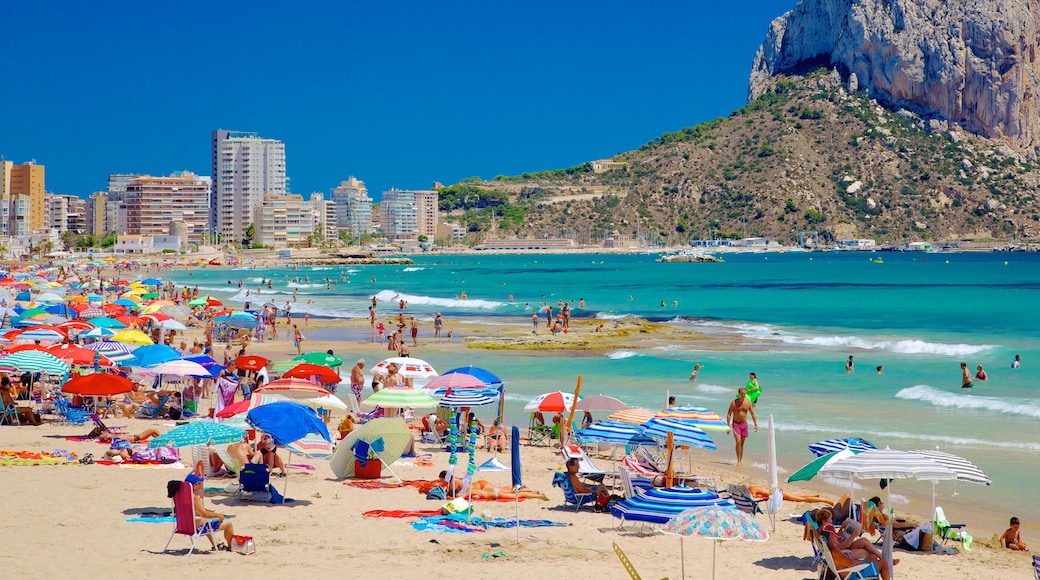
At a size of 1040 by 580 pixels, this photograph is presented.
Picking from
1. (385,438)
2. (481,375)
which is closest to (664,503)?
(385,438)

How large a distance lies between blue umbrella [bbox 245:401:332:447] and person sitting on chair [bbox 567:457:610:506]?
9.73 ft

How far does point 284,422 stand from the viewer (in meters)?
11.5

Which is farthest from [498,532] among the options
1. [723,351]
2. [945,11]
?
[945,11]

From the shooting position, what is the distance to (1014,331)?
134 ft

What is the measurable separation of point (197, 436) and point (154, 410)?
734cm

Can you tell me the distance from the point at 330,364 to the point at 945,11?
16640 centimetres

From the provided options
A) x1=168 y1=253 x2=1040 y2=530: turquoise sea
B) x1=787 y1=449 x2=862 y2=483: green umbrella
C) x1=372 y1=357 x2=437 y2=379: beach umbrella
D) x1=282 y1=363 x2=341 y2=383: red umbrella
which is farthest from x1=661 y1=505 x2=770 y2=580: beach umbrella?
x1=372 y1=357 x2=437 y2=379: beach umbrella

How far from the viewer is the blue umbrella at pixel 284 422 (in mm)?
11398

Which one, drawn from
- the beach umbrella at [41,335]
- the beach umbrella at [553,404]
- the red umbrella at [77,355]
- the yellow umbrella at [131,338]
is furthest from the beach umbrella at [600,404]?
the beach umbrella at [41,335]

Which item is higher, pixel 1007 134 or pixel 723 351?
pixel 1007 134

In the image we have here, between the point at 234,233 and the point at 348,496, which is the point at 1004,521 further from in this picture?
the point at 234,233

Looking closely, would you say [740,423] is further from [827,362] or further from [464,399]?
[827,362]

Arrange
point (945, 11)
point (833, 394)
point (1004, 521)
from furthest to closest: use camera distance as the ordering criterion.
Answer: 1. point (945, 11)
2. point (833, 394)
3. point (1004, 521)

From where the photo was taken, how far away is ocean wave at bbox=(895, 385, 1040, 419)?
2039cm
